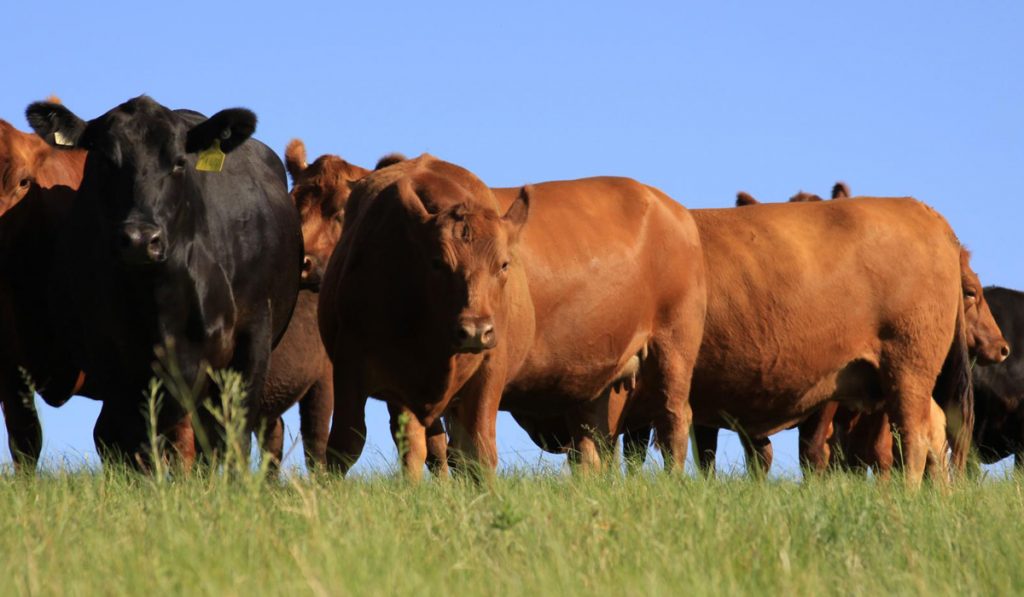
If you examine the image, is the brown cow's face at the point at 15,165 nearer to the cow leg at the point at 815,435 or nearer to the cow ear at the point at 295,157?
the cow ear at the point at 295,157

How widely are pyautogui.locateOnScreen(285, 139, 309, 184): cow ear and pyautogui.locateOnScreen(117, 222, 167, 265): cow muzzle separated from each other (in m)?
4.58

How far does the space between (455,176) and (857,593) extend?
4.37m

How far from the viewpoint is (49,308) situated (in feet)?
29.0

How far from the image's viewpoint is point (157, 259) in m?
7.40

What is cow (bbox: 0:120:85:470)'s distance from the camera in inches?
354

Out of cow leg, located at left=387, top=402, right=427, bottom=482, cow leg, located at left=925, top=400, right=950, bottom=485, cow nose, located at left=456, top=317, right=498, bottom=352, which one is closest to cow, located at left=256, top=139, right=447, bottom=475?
cow leg, located at left=387, top=402, right=427, bottom=482

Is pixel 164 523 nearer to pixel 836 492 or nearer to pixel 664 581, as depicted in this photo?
pixel 664 581

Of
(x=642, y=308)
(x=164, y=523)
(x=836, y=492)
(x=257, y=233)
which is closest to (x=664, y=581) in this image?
(x=164, y=523)

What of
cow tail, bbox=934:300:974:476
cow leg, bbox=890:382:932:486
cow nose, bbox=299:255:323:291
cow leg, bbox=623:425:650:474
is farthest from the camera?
cow leg, bbox=623:425:650:474

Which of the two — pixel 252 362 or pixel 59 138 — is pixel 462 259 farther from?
pixel 59 138

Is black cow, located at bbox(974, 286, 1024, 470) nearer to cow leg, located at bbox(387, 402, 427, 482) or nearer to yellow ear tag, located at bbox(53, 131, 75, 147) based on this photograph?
cow leg, located at bbox(387, 402, 427, 482)

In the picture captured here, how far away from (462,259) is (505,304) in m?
0.59

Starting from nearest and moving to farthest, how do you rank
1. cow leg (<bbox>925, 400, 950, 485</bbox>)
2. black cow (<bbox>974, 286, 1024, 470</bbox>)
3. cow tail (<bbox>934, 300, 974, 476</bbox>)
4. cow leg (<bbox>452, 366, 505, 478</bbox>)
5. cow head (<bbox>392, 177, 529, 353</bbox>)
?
1. cow head (<bbox>392, 177, 529, 353</bbox>)
2. cow leg (<bbox>452, 366, 505, 478</bbox>)
3. cow leg (<bbox>925, 400, 950, 485</bbox>)
4. cow tail (<bbox>934, 300, 974, 476</bbox>)
5. black cow (<bbox>974, 286, 1024, 470</bbox>)

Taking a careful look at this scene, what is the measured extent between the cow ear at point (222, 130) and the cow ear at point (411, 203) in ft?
2.74
